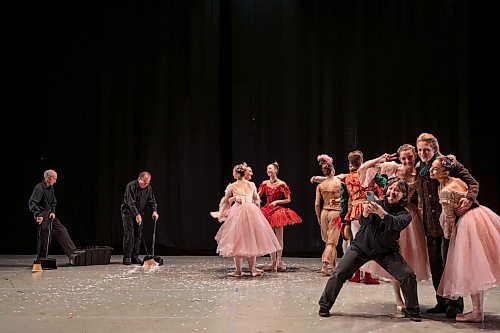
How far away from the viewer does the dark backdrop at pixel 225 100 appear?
9078mm

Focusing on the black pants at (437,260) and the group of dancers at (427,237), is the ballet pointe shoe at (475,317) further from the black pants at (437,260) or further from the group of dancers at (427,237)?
the black pants at (437,260)

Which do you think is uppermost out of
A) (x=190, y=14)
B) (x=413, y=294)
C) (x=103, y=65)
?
(x=190, y=14)

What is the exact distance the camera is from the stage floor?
4125mm

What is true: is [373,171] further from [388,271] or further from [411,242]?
[388,271]

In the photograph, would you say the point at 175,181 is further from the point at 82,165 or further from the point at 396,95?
the point at 396,95

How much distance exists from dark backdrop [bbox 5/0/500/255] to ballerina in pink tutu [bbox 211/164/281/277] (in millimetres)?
2433

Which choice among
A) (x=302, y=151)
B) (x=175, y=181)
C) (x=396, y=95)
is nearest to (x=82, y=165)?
(x=175, y=181)

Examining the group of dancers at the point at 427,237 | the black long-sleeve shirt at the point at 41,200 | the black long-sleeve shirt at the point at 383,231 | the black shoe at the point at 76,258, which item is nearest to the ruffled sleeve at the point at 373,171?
the group of dancers at the point at 427,237

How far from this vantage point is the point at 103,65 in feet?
31.7

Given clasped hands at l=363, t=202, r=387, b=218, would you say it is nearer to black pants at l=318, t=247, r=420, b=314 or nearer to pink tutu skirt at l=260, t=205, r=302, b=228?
black pants at l=318, t=247, r=420, b=314

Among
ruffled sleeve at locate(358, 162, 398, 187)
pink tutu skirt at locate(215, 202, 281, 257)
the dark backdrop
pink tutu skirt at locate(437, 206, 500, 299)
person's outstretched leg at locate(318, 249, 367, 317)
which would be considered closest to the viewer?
pink tutu skirt at locate(437, 206, 500, 299)

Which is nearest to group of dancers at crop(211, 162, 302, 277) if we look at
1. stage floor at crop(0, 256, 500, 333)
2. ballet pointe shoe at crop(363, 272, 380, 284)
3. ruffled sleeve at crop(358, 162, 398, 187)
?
stage floor at crop(0, 256, 500, 333)

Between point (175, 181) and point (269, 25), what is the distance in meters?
2.99

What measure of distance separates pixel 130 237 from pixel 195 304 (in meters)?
3.43
